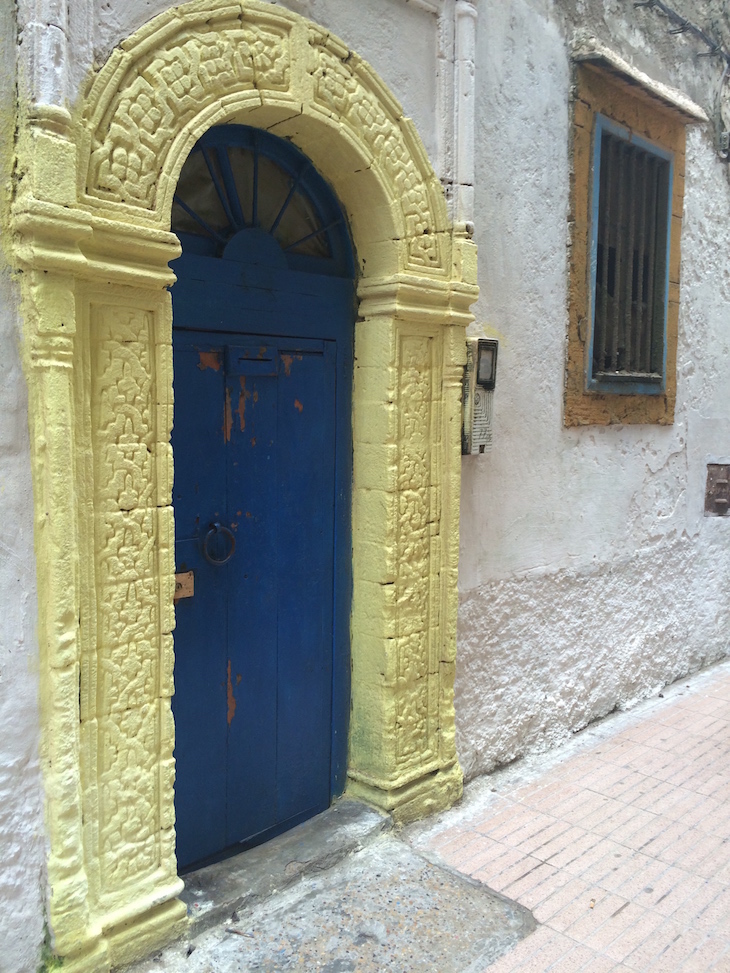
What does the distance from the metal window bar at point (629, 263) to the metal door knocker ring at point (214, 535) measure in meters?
2.46

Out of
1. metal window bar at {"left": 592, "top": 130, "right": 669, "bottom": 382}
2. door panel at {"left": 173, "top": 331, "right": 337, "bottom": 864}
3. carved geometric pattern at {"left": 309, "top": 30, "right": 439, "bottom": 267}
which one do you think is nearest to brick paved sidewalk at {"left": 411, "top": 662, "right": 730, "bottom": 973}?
door panel at {"left": 173, "top": 331, "right": 337, "bottom": 864}

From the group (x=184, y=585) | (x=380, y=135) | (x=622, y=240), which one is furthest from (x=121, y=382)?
(x=622, y=240)

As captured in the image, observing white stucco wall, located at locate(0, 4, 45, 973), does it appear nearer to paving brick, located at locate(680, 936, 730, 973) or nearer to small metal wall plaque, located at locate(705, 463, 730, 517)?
paving brick, located at locate(680, 936, 730, 973)

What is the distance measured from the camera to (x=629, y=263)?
192 inches

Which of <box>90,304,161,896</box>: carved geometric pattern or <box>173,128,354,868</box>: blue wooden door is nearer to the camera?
<box>90,304,161,896</box>: carved geometric pattern

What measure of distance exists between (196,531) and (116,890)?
3.82 ft

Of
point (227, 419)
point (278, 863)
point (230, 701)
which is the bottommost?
point (278, 863)

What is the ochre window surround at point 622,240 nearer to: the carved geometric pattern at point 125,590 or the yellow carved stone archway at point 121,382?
the yellow carved stone archway at point 121,382

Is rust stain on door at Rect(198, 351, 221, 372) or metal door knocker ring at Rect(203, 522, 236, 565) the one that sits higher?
rust stain on door at Rect(198, 351, 221, 372)

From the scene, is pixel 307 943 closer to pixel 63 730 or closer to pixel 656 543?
pixel 63 730

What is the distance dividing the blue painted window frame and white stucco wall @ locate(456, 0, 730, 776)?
0.78 ft

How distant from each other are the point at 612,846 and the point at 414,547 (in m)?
1.49

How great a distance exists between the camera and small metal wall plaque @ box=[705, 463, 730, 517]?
5762 millimetres

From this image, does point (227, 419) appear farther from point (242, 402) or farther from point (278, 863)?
point (278, 863)
